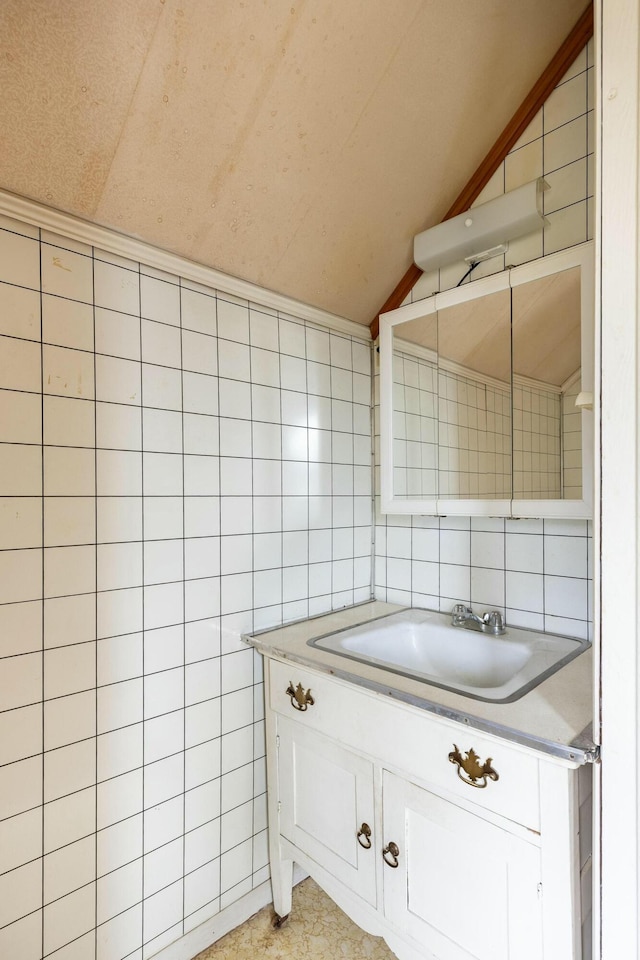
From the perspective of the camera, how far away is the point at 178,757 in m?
1.36

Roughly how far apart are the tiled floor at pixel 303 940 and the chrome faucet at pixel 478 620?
93 cm

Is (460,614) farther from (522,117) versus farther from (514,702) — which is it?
(522,117)

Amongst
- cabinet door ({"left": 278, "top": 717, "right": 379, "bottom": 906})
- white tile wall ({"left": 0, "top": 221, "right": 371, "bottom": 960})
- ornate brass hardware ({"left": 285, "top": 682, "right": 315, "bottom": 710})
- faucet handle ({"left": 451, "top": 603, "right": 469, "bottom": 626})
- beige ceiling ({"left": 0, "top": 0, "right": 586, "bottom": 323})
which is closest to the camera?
beige ceiling ({"left": 0, "top": 0, "right": 586, "bottom": 323})

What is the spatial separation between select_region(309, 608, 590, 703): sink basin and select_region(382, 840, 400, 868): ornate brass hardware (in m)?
0.39

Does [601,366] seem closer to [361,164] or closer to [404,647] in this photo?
[361,164]

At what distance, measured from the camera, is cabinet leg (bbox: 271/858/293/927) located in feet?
4.81

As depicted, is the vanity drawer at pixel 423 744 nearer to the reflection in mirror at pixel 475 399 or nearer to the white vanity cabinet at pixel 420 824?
the white vanity cabinet at pixel 420 824

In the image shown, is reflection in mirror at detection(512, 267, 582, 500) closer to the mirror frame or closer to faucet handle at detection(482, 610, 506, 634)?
the mirror frame

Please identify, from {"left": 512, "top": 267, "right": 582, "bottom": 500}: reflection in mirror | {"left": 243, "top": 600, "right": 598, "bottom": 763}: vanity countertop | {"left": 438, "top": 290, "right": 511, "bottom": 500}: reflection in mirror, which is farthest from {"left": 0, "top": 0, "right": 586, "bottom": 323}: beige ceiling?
{"left": 243, "top": 600, "right": 598, "bottom": 763}: vanity countertop

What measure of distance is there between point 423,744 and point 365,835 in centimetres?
34

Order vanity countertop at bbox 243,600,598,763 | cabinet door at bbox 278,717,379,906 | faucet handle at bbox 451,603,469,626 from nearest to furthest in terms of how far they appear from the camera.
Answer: vanity countertop at bbox 243,600,598,763 < cabinet door at bbox 278,717,379,906 < faucet handle at bbox 451,603,469,626

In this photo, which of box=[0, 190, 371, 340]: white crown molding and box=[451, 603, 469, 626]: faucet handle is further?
box=[451, 603, 469, 626]: faucet handle

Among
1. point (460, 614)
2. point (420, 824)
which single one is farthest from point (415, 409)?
point (420, 824)

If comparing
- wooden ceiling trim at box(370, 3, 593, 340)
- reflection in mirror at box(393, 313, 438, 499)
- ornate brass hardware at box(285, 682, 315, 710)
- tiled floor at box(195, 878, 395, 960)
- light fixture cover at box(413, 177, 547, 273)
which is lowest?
tiled floor at box(195, 878, 395, 960)
